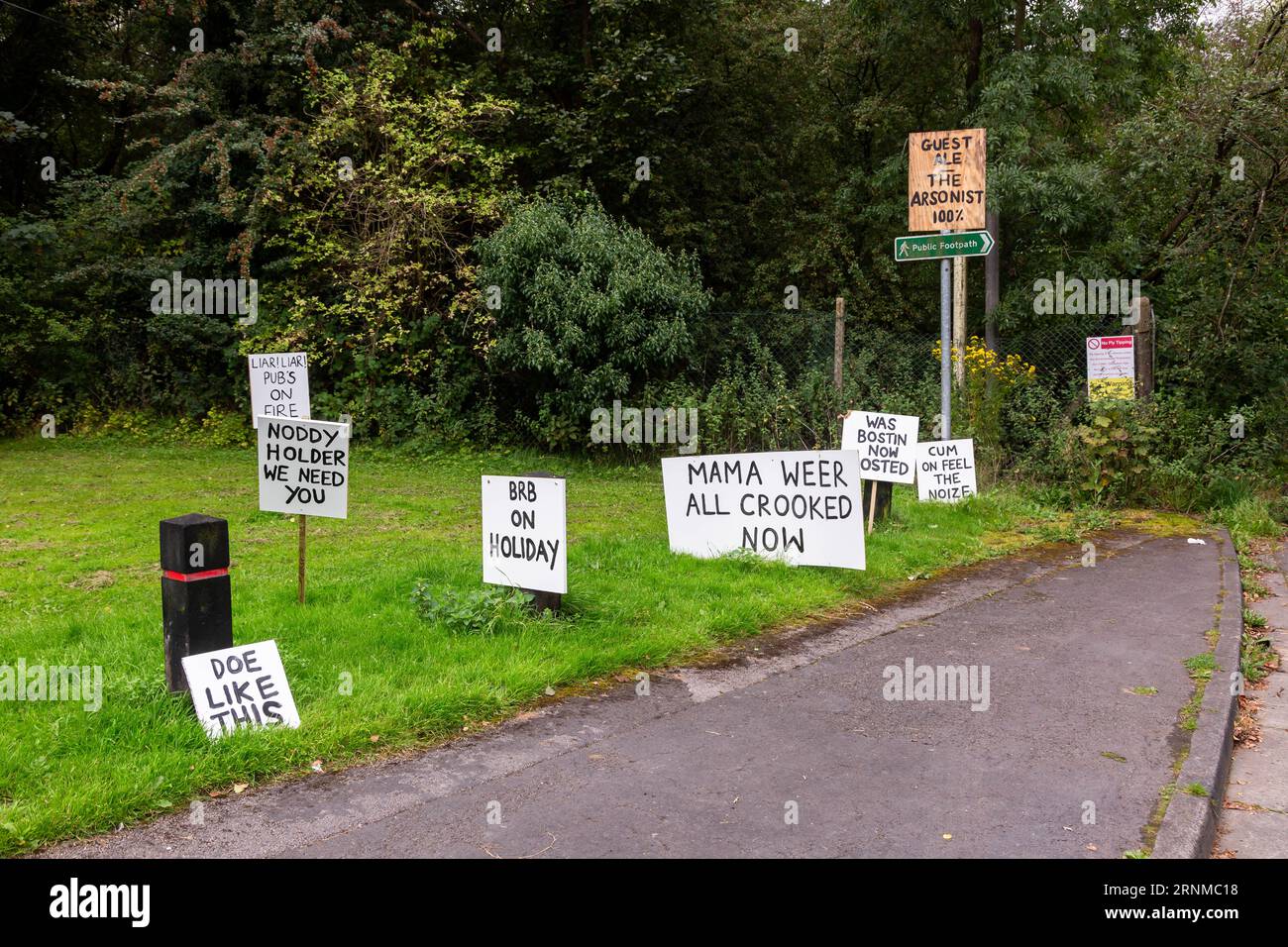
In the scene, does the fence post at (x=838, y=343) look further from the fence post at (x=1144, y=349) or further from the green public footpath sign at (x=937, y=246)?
the fence post at (x=1144, y=349)

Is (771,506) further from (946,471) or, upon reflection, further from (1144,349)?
(1144,349)

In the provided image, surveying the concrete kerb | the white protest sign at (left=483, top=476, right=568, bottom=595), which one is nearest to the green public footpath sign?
the concrete kerb

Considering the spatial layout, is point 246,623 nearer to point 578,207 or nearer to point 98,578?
point 98,578

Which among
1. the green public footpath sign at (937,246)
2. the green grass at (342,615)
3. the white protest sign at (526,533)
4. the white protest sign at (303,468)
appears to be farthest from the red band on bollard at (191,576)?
the green public footpath sign at (937,246)

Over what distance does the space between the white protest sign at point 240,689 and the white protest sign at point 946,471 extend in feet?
27.4

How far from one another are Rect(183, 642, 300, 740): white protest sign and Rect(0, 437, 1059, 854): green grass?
102 millimetres

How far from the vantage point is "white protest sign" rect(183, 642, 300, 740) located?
5070 mm

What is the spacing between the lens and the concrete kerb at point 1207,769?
4062mm

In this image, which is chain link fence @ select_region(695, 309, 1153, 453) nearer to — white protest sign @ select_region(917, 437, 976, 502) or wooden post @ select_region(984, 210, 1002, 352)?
wooden post @ select_region(984, 210, 1002, 352)

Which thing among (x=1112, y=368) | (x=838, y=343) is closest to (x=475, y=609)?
(x=838, y=343)

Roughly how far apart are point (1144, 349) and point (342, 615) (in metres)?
10.8

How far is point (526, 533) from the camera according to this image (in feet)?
23.2

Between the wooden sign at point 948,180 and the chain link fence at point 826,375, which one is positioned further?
the chain link fence at point 826,375

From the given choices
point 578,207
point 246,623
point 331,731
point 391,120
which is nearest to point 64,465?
point 391,120
